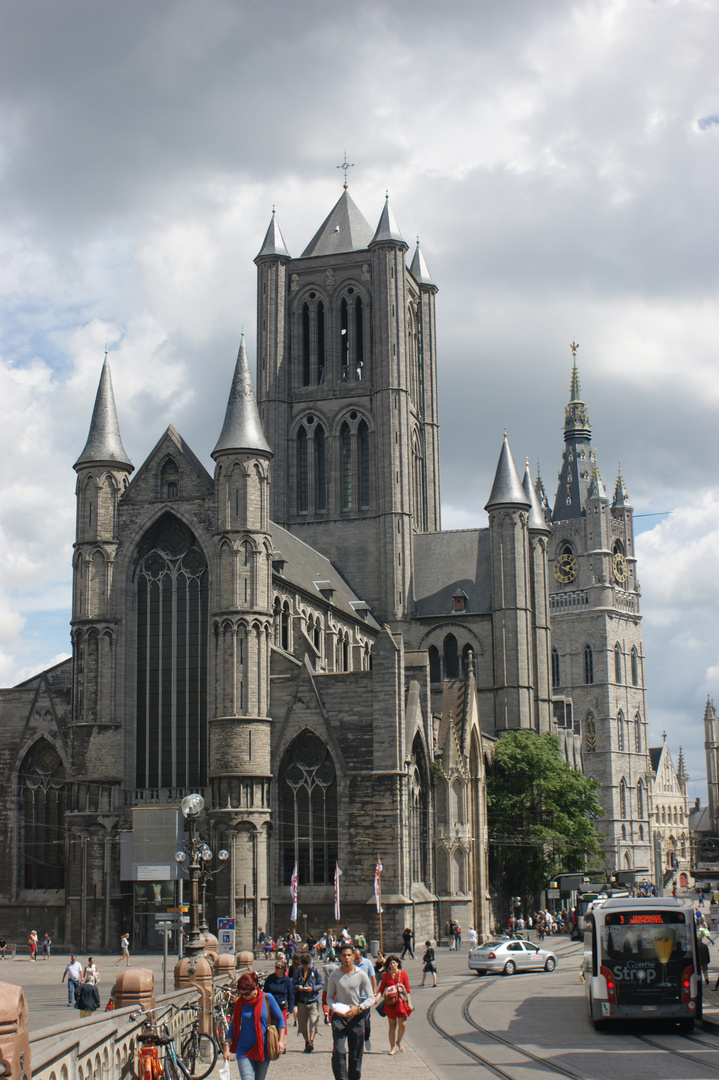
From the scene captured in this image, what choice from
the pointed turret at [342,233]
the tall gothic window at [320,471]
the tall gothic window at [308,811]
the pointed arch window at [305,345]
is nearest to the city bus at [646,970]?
the tall gothic window at [308,811]

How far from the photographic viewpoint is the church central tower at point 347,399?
66.7 meters

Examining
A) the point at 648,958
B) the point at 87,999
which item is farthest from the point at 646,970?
the point at 87,999

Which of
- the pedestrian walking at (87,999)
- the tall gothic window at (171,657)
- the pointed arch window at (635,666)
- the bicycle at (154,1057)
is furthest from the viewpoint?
the pointed arch window at (635,666)

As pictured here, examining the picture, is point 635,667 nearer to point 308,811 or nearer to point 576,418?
point 576,418

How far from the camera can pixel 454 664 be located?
65.6 meters

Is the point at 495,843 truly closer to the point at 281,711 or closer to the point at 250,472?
the point at 281,711

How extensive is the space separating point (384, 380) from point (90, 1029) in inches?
2241

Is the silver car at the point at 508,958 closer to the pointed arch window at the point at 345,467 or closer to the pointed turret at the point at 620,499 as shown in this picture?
the pointed arch window at the point at 345,467

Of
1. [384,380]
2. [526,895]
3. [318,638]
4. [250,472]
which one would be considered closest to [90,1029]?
[250,472]

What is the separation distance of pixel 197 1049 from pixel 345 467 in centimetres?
5221

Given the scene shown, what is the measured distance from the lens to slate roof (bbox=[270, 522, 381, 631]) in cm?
5412

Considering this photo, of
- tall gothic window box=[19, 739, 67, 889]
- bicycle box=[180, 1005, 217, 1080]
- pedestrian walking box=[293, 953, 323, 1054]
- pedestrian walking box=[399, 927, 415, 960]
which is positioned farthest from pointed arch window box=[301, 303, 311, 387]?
bicycle box=[180, 1005, 217, 1080]

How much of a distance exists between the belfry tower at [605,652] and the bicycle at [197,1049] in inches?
3786

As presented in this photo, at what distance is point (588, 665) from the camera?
11906cm
